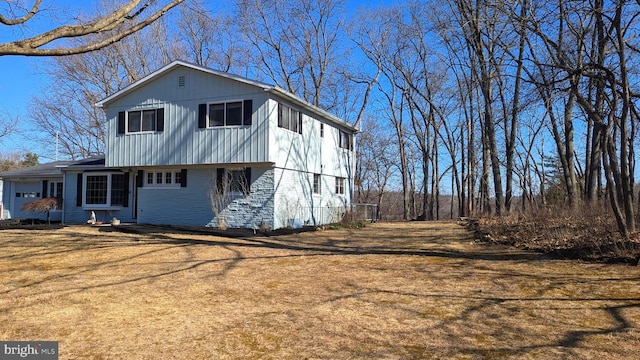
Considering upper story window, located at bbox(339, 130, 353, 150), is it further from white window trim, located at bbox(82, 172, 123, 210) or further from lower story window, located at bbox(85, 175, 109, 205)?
lower story window, located at bbox(85, 175, 109, 205)

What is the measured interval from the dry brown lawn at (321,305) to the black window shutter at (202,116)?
7.21m

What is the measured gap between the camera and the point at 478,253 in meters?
9.19

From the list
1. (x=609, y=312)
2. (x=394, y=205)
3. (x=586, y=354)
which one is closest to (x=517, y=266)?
(x=609, y=312)

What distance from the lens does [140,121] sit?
16875 millimetres

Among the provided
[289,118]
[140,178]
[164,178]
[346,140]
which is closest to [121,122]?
[140,178]

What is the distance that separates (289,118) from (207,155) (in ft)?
11.3

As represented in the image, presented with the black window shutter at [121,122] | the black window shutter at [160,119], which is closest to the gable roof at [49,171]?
the black window shutter at [121,122]

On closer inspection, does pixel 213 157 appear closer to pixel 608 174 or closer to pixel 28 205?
pixel 28 205

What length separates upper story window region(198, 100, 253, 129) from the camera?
14883 millimetres

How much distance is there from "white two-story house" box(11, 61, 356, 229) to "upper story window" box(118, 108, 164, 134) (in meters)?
0.04

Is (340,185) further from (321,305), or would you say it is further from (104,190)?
(321,305)

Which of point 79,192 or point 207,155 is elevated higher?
point 207,155

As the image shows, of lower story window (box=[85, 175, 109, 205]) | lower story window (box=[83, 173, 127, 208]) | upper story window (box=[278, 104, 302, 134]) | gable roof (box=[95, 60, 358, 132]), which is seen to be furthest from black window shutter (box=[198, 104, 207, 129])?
lower story window (box=[85, 175, 109, 205])

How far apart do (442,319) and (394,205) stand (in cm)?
4548
